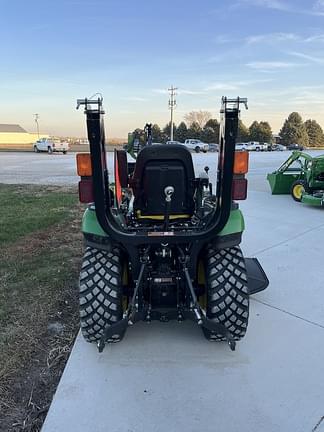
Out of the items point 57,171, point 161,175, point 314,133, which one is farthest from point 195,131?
point 161,175

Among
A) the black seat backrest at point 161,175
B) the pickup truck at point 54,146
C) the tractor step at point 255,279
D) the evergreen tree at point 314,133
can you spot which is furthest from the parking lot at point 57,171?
the evergreen tree at point 314,133

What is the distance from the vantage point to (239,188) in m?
2.53

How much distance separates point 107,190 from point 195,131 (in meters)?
42.1

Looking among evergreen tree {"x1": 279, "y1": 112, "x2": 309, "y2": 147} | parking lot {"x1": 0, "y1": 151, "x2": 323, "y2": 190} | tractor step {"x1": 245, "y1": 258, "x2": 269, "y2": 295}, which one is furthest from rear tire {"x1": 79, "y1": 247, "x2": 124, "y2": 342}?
evergreen tree {"x1": 279, "y1": 112, "x2": 309, "y2": 147}

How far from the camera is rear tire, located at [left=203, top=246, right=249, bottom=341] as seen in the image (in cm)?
260

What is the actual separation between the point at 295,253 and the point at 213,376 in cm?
266

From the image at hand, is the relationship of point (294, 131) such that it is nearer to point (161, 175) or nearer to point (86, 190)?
point (161, 175)

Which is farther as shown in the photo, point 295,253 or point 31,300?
point 295,253

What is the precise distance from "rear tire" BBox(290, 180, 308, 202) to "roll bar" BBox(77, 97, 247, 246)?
6.10 metres

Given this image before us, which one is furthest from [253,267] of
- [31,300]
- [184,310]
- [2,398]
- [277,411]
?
[2,398]

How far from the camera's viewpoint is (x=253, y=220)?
6.42 m

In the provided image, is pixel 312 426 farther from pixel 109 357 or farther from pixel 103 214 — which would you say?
pixel 103 214

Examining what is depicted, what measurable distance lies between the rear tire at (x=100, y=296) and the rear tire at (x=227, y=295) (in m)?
0.61

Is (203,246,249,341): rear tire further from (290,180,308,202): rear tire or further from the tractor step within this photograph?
(290,180,308,202): rear tire
